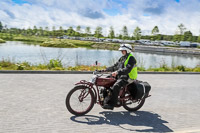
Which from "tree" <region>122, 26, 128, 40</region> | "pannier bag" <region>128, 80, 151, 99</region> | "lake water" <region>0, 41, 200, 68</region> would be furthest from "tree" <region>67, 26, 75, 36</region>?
"pannier bag" <region>128, 80, 151, 99</region>

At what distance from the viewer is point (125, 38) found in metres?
117

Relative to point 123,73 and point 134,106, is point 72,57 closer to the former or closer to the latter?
point 134,106

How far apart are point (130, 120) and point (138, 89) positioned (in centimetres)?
83

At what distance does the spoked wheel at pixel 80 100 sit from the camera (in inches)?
204

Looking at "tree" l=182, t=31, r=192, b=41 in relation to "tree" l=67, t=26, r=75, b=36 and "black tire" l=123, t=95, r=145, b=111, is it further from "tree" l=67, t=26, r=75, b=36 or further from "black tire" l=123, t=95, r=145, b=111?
"black tire" l=123, t=95, r=145, b=111

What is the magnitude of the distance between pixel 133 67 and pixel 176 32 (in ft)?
339

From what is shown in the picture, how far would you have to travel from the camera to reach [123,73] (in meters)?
5.34

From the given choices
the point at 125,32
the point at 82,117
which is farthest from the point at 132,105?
the point at 125,32

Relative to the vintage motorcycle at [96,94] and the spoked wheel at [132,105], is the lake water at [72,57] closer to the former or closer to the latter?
the spoked wheel at [132,105]

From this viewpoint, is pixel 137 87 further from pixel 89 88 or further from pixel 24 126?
pixel 24 126

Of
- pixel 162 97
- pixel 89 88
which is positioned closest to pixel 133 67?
pixel 89 88

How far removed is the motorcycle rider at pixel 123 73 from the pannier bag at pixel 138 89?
19cm

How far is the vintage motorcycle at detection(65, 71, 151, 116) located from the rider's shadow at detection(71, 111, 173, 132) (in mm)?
270

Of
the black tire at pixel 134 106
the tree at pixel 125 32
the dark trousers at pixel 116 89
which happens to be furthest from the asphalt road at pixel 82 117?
the tree at pixel 125 32
